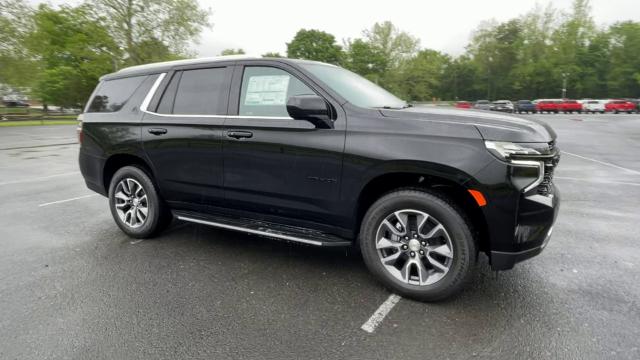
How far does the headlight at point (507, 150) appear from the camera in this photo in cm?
273

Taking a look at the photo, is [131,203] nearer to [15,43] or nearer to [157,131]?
[157,131]

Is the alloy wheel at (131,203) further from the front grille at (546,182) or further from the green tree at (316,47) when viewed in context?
the green tree at (316,47)

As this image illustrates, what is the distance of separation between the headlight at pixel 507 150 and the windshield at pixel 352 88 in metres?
1.12

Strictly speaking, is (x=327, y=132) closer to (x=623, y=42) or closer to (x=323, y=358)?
(x=323, y=358)

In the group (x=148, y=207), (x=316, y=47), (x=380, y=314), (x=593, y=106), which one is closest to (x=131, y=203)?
(x=148, y=207)

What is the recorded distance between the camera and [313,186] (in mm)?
3367

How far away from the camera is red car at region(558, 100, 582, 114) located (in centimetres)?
4850

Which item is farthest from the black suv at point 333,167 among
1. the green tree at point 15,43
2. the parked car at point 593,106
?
the parked car at point 593,106

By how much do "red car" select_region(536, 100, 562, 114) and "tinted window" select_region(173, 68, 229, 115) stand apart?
179 ft

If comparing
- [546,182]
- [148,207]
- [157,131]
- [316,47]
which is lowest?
[148,207]

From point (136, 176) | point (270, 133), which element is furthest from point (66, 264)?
point (270, 133)

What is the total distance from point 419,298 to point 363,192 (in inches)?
37.0

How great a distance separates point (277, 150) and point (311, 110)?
0.54 metres

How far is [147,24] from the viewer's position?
121ft
